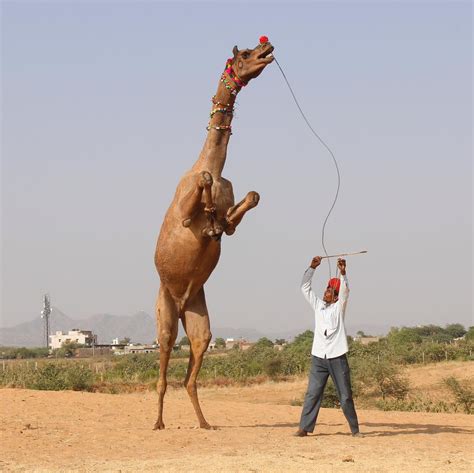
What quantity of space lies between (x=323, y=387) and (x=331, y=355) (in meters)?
0.45

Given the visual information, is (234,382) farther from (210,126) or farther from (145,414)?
(210,126)

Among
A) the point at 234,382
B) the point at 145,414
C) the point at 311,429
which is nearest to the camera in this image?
the point at 311,429

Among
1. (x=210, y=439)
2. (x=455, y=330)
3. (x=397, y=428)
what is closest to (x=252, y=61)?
(x=210, y=439)

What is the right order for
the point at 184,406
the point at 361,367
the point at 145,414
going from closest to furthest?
the point at 145,414, the point at 184,406, the point at 361,367

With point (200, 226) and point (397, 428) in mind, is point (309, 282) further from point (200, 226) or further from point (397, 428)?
point (397, 428)

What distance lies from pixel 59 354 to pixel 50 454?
283 feet

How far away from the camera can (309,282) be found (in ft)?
35.8

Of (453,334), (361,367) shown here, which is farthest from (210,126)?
(453,334)

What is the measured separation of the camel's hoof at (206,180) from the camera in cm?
1020

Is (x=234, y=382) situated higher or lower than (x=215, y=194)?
lower

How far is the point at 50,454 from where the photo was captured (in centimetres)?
938

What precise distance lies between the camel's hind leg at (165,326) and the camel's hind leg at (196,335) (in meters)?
0.17

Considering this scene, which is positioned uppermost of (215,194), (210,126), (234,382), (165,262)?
(210,126)

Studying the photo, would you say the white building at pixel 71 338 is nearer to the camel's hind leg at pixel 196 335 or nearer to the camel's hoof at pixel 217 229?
the camel's hind leg at pixel 196 335
